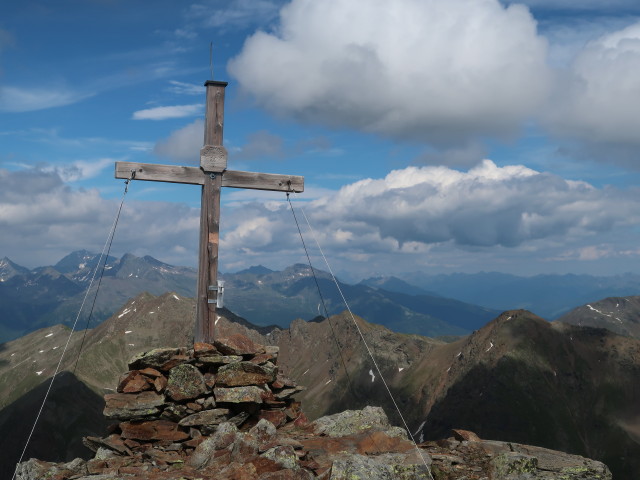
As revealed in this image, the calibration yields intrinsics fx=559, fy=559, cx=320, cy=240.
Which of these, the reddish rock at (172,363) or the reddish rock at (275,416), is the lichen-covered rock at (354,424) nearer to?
the reddish rock at (275,416)

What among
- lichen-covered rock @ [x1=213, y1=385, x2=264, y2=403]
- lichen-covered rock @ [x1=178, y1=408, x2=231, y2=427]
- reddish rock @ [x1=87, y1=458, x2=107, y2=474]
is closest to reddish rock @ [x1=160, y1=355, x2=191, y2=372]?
lichen-covered rock @ [x1=213, y1=385, x2=264, y2=403]

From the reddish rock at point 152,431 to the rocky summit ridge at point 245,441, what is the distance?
0.09 ft

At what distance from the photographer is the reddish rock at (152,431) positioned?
15.1m

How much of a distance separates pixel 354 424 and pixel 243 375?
347 cm

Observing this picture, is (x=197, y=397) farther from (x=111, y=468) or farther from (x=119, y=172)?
(x=119, y=172)

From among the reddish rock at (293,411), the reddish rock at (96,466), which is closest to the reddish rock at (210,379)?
the reddish rock at (293,411)

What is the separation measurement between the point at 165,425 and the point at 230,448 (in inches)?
112

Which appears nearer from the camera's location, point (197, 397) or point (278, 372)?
point (197, 397)

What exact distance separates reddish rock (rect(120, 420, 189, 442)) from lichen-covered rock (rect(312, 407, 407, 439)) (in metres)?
3.88

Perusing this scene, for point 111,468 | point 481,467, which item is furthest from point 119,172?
point 481,467

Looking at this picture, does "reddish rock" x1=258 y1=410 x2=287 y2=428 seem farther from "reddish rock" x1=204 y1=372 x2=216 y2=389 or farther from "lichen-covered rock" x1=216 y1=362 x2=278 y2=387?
"reddish rock" x1=204 y1=372 x2=216 y2=389

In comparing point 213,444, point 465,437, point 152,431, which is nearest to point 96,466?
point 152,431

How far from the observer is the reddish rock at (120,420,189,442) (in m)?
15.1

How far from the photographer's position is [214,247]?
1758cm
